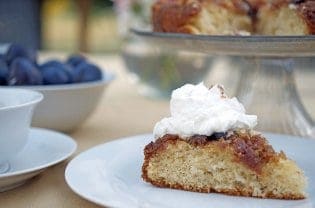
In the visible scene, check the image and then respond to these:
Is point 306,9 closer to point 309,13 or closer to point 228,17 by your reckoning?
point 309,13

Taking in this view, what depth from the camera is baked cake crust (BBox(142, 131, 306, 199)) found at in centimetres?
74

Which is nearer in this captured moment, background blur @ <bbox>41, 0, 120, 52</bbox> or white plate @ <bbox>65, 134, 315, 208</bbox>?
white plate @ <bbox>65, 134, 315, 208</bbox>

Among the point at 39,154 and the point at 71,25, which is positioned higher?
the point at 39,154

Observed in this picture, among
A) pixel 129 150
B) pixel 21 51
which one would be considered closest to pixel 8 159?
pixel 129 150

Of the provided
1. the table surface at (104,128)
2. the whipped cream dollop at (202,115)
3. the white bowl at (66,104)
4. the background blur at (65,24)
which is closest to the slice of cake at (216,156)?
the whipped cream dollop at (202,115)

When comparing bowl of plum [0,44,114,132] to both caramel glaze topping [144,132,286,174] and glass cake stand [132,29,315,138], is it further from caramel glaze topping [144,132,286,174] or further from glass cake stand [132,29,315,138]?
caramel glaze topping [144,132,286,174]

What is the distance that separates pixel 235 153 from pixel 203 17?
0.41 m

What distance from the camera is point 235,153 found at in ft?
2.46

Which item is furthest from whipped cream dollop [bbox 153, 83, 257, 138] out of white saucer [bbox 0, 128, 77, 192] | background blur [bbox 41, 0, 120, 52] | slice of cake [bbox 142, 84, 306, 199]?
background blur [bbox 41, 0, 120, 52]

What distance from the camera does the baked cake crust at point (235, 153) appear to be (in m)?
0.74

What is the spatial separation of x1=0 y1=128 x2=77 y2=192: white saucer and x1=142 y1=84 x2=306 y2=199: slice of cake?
141 mm

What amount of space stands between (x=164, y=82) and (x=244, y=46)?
1.91 feet

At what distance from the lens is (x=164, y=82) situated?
4.61 feet

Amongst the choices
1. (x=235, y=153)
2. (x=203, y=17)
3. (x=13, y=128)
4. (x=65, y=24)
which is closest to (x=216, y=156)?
(x=235, y=153)
